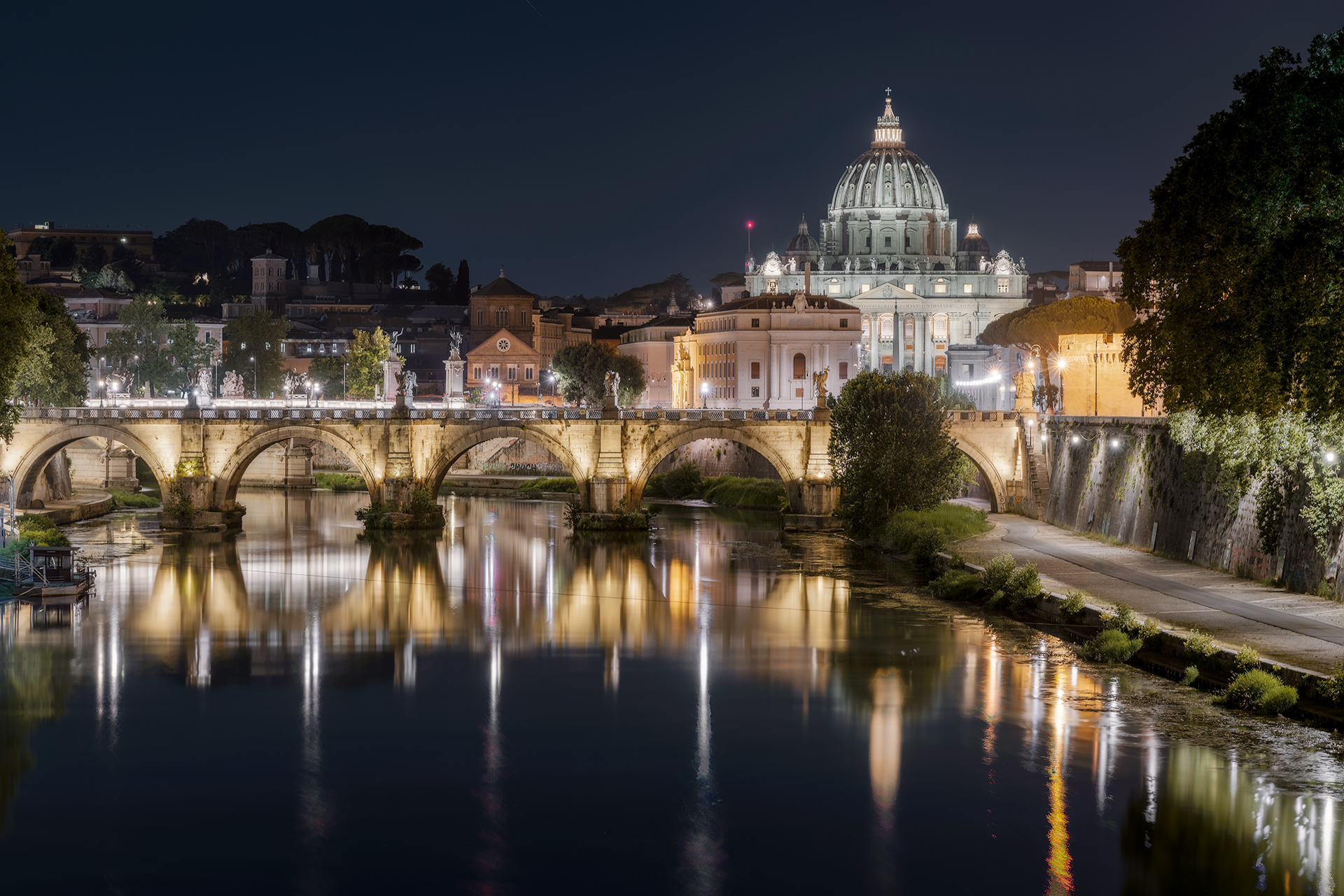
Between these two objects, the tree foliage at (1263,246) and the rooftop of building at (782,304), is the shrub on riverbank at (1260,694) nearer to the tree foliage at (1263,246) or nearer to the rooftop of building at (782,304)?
the tree foliage at (1263,246)

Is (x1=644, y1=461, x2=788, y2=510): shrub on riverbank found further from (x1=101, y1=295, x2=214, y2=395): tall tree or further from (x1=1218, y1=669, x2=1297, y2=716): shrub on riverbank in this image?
(x1=1218, y1=669, x2=1297, y2=716): shrub on riverbank

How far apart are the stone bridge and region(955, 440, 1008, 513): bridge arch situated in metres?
0.16

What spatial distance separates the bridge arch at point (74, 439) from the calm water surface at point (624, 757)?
15.8 metres

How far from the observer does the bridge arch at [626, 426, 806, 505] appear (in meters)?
50.0

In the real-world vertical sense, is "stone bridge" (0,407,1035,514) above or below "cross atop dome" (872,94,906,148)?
below

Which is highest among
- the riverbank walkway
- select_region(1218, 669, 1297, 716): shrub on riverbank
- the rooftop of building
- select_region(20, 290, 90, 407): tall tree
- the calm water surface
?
the rooftop of building

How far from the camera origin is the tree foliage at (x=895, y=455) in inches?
1737

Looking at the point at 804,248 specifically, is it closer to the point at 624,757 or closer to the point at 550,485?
the point at 550,485

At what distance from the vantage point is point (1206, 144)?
2502cm

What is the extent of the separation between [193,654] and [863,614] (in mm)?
14135

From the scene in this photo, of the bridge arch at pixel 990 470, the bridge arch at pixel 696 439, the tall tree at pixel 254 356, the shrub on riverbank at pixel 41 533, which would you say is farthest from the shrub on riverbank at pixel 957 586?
the tall tree at pixel 254 356

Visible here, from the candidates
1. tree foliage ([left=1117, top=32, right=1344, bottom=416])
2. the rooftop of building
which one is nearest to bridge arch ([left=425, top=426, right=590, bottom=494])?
tree foliage ([left=1117, top=32, right=1344, bottom=416])

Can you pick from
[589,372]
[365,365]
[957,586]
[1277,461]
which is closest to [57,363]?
[365,365]

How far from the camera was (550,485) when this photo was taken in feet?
216
